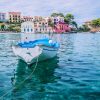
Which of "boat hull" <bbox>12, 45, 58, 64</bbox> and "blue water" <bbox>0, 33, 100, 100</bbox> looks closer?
"blue water" <bbox>0, 33, 100, 100</bbox>

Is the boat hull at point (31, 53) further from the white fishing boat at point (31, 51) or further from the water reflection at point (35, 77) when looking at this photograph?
the water reflection at point (35, 77)

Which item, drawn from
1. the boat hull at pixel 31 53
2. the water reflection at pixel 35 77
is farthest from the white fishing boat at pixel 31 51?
the water reflection at pixel 35 77

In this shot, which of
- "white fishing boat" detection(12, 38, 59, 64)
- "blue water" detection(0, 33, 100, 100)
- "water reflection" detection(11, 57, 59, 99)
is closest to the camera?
"blue water" detection(0, 33, 100, 100)

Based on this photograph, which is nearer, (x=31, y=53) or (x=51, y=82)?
(x=51, y=82)

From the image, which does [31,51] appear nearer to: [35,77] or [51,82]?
[35,77]

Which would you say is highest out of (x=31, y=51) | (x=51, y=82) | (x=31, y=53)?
(x=31, y=51)

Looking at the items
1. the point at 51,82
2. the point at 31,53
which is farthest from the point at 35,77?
the point at 31,53

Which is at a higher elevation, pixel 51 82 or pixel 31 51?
pixel 31 51

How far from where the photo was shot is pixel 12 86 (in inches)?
743

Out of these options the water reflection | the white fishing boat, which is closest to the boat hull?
the white fishing boat

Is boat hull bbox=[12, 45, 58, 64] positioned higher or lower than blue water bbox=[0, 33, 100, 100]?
higher

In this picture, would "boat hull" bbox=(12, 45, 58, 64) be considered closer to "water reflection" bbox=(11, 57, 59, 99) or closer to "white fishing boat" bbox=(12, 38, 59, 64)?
"white fishing boat" bbox=(12, 38, 59, 64)

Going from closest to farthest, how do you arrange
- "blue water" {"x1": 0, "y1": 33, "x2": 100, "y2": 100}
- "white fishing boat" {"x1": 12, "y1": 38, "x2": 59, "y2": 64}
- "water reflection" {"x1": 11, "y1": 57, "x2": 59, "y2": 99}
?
"blue water" {"x1": 0, "y1": 33, "x2": 100, "y2": 100}, "water reflection" {"x1": 11, "y1": 57, "x2": 59, "y2": 99}, "white fishing boat" {"x1": 12, "y1": 38, "x2": 59, "y2": 64}

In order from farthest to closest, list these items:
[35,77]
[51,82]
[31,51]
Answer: [31,51], [35,77], [51,82]
